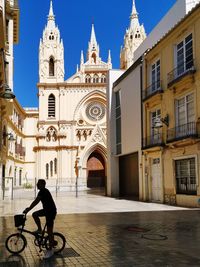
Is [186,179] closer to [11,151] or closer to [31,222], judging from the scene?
[31,222]

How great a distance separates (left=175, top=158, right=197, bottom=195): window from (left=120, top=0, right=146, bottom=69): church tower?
3768 cm

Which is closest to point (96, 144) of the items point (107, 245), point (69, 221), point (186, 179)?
point (186, 179)

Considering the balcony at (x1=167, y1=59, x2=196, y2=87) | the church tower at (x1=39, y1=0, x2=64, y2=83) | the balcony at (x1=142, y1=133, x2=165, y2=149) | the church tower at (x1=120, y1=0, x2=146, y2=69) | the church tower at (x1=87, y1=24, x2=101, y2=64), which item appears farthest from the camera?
the church tower at (x1=87, y1=24, x2=101, y2=64)

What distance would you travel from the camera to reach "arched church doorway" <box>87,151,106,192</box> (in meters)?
52.6

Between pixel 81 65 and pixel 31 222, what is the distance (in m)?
45.8

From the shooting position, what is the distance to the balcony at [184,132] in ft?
60.1

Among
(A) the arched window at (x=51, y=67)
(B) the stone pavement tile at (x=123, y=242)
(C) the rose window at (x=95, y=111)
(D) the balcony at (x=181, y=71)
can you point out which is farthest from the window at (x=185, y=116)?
(A) the arched window at (x=51, y=67)

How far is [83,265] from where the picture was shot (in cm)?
703

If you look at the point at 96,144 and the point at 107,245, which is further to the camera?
the point at 96,144

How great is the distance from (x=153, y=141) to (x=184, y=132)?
13.7 feet

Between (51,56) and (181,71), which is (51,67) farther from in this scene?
(181,71)

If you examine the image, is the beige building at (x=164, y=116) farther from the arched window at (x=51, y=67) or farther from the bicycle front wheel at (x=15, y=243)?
the arched window at (x=51, y=67)

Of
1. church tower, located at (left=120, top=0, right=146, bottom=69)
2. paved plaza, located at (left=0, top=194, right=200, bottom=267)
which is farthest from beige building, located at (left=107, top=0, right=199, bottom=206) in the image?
church tower, located at (left=120, top=0, right=146, bottom=69)

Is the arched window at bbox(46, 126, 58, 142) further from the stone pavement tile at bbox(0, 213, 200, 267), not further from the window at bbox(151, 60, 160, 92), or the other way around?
the stone pavement tile at bbox(0, 213, 200, 267)
